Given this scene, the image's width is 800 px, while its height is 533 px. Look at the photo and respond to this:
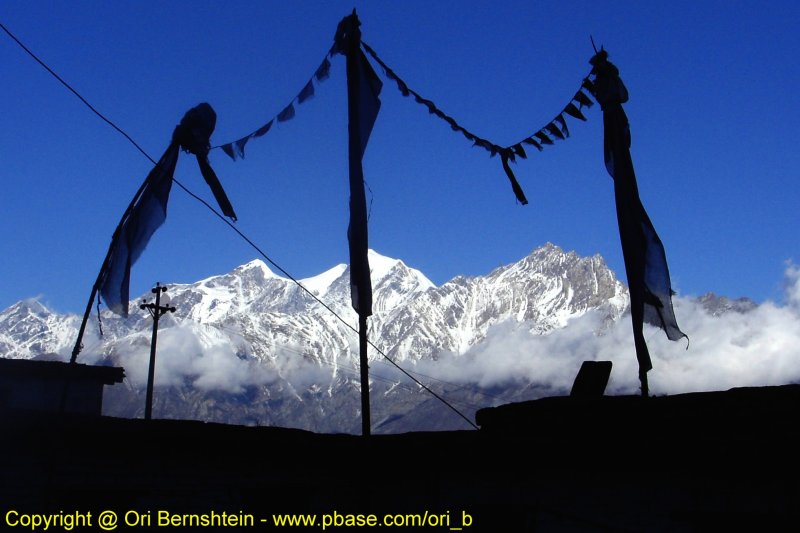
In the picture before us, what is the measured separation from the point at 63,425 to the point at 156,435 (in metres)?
1.01

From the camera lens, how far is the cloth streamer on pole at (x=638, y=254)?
39.7 ft

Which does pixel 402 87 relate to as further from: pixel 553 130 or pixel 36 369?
pixel 36 369

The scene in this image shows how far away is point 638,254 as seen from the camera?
12320 mm

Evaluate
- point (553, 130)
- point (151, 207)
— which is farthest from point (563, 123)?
point (151, 207)

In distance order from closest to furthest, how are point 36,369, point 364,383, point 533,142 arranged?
point 364,383 → point 533,142 → point 36,369

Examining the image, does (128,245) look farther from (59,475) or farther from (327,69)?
(327,69)

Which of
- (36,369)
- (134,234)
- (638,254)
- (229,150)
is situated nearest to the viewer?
(134,234)

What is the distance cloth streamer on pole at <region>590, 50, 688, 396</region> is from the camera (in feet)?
39.7

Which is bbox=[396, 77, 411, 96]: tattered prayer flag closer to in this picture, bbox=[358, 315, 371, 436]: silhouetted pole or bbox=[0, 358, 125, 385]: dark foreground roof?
bbox=[358, 315, 371, 436]: silhouetted pole

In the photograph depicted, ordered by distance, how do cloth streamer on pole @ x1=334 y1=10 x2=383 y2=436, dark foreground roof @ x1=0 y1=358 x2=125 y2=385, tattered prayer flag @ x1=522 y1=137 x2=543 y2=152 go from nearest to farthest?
1. cloth streamer on pole @ x1=334 y1=10 x2=383 y2=436
2. tattered prayer flag @ x1=522 y1=137 x2=543 y2=152
3. dark foreground roof @ x1=0 y1=358 x2=125 y2=385

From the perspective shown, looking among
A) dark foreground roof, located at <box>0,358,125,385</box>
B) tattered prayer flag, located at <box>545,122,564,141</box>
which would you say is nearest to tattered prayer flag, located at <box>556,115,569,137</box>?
tattered prayer flag, located at <box>545,122,564,141</box>

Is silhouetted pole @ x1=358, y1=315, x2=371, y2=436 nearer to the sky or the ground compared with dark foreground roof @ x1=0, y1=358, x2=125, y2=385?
nearer to the ground

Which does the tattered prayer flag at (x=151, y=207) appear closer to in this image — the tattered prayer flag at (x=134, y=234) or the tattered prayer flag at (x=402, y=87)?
A: the tattered prayer flag at (x=134, y=234)

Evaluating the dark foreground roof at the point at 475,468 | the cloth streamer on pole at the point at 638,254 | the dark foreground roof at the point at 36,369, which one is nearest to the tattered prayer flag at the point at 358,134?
the dark foreground roof at the point at 475,468
